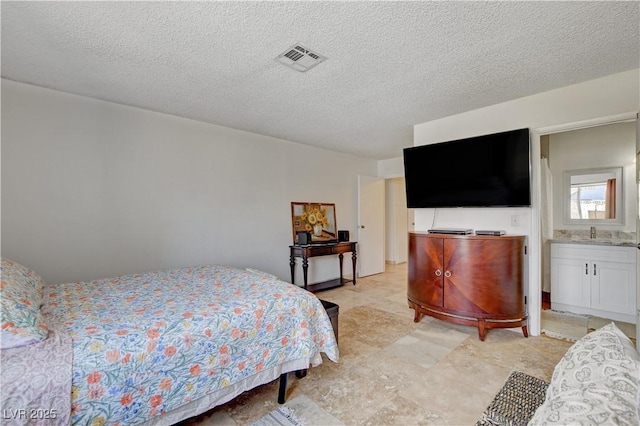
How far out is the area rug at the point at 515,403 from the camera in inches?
44.1

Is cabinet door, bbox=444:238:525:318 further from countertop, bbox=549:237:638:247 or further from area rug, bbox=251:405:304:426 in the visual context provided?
area rug, bbox=251:405:304:426

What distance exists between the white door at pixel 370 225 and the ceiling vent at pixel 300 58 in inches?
135

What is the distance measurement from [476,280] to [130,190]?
3.64m

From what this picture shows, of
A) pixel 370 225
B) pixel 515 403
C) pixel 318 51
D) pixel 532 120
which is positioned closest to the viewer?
pixel 515 403

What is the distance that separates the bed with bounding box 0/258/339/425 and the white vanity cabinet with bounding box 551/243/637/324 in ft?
10.6

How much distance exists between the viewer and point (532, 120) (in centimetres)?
290

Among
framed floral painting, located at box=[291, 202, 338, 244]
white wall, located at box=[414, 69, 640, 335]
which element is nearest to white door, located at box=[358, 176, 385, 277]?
framed floral painting, located at box=[291, 202, 338, 244]

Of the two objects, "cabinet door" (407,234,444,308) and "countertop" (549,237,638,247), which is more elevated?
"countertop" (549,237,638,247)

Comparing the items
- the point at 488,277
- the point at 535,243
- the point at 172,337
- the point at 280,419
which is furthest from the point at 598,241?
the point at 172,337

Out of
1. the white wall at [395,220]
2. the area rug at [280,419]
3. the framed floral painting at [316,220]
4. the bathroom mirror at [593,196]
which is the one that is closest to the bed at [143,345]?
the area rug at [280,419]

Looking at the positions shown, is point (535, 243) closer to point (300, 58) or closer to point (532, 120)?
point (532, 120)

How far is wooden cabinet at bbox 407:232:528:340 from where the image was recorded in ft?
9.00

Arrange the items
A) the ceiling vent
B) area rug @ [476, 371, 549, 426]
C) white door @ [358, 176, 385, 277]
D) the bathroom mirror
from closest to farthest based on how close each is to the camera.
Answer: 1. area rug @ [476, 371, 549, 426]
2. the ceiling vent
3. the bathroom mirror
4. white door @ [358, 176, 385, 277]

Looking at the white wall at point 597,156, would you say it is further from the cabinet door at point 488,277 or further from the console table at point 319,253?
the console table at point 319,253
